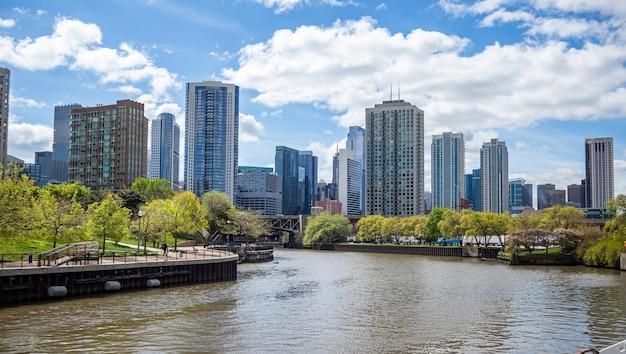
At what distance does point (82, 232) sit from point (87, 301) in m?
23.7

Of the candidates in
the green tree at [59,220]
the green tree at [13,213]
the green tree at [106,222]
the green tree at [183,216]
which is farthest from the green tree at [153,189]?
the green tree at [13,213]

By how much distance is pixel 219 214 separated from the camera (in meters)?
152

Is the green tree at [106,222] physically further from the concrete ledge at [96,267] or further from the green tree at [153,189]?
the green tree at [153,189]

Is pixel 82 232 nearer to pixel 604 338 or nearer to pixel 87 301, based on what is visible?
pixel 87 301

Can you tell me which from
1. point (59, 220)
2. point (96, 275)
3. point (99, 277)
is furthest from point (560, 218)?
point (96, 275)

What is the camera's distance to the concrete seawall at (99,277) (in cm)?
4778

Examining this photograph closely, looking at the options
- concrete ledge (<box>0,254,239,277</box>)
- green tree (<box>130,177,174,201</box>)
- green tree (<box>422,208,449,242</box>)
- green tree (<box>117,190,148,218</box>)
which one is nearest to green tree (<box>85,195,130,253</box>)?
concrete ledge (<box>0,254,239,277</box>)

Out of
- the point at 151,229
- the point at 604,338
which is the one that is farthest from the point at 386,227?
the point at 604,338

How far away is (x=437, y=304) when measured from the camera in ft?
170

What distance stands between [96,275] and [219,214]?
3820 inches

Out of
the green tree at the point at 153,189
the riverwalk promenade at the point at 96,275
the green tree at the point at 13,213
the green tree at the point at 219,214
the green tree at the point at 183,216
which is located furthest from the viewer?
the green tree at the point at 153,189

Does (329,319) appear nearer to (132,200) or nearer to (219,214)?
(132,200)

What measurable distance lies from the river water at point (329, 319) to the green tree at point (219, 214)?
83.7 metres

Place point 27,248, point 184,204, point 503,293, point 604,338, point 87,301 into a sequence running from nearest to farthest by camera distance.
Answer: point 604,338 < point 87,301 < point 503,293 < point 27,248 < point 184,204
